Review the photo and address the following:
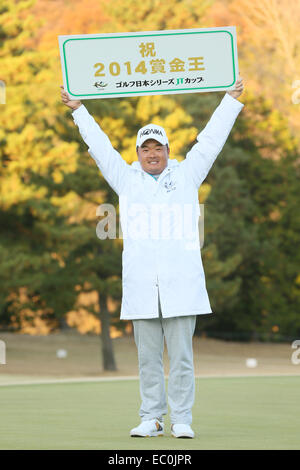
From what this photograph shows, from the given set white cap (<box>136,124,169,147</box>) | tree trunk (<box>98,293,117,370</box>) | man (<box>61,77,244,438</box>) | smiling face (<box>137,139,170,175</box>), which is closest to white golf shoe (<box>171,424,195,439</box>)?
man (<box>61,77,244,438</box>)

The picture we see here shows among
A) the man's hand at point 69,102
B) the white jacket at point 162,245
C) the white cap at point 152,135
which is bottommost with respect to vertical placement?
the white jacket at point 162,245

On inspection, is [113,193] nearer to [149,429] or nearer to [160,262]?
[160,262]

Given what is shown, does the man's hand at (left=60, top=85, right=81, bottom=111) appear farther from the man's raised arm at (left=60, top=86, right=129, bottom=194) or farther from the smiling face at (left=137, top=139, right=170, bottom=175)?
the smiling face at (left=137, top=139, right=170, bottom=175)

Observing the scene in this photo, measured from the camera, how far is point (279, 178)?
41.8 meters

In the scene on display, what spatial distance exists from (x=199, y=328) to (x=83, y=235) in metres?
15.7

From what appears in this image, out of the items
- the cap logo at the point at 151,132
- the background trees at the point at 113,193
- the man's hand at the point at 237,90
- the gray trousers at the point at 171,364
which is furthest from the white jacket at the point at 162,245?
the background trees at the point at 113,193

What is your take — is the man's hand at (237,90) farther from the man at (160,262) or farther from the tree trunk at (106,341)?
the tree trunk at (106,341)

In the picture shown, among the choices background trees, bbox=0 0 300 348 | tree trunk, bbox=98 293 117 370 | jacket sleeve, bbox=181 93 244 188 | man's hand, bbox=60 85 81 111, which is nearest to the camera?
jacket sleeve, bbox=181 93 244 188

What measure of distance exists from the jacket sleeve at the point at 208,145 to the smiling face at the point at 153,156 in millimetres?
154

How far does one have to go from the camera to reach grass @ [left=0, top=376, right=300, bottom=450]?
21.9 feet

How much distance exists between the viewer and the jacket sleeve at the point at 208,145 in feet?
23.7

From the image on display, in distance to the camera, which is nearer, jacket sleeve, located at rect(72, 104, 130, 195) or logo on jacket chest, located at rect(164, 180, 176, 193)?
logo on jacket chest, located at rect(164, 180, 176, 193)

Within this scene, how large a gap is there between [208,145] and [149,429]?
1.95 metres
